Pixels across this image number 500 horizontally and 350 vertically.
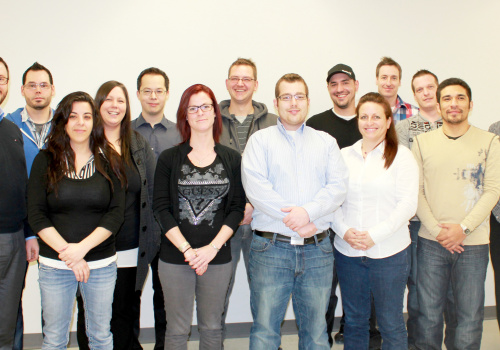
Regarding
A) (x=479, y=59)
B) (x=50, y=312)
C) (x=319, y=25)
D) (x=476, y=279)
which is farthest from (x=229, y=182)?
(x=479, y=59)

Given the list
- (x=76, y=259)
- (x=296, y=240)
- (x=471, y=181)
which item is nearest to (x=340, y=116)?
(x=471, y=181)

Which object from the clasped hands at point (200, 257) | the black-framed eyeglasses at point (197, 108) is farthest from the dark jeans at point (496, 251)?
the black-framed eyeglasses at point (197, 108)

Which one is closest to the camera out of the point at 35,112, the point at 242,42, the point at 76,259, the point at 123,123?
the point at 76,259

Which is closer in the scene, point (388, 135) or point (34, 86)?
point (388, 135)

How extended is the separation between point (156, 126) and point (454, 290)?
7.54 ft

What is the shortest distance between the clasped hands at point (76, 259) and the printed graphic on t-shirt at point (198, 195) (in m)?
0.53

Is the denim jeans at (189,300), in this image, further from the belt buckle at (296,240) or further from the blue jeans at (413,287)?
the blue jeans at (413,287)

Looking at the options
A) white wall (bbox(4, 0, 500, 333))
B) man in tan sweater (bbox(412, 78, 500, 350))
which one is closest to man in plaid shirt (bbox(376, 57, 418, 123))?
white wall (bbox(4, 0, 500, 333))

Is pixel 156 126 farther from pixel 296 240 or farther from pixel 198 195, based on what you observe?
pixel 296 240

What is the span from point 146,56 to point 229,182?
71.7 inches

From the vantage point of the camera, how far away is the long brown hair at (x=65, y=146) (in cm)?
205

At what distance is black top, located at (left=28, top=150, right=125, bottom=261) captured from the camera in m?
2.00

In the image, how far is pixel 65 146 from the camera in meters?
2.13

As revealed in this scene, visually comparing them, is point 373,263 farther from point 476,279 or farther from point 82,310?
point 82,310
